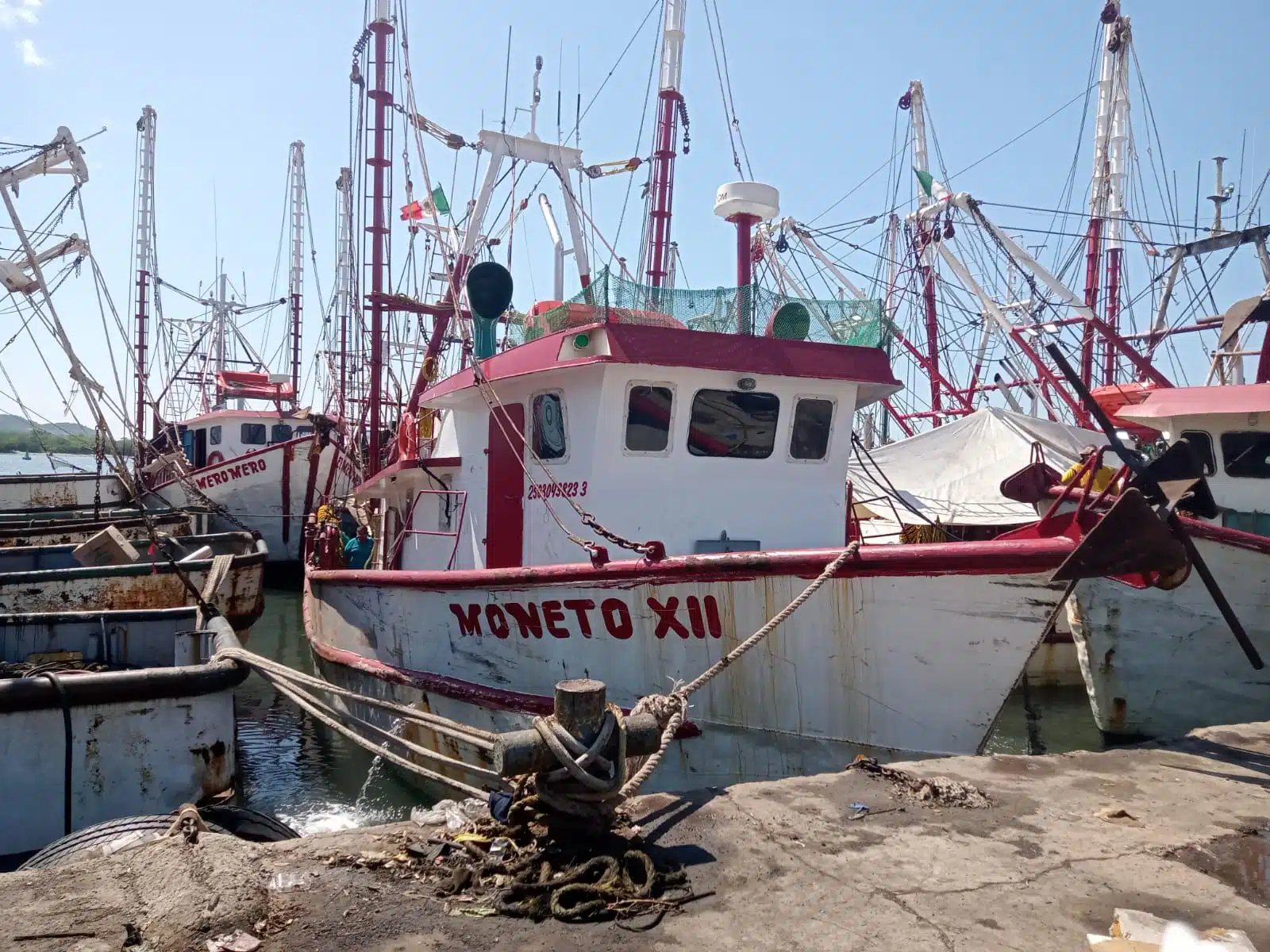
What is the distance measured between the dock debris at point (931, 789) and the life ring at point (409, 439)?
7.18 metres

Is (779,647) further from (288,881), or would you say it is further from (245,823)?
(245,823)

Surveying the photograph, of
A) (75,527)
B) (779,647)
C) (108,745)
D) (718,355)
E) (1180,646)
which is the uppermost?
(718,355)

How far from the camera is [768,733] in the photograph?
565cm

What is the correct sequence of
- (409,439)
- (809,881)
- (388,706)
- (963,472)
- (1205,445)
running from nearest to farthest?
(809,881), (388,706), (409,439), (1205,445), (963,472)

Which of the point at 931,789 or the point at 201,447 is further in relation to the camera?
the point at 201,447

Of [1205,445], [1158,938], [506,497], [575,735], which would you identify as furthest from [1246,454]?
[575,735]

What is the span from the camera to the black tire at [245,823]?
197 inches

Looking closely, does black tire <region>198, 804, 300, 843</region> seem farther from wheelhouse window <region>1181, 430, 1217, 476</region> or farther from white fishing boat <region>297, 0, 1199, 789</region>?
wheelhouse window <region>1181, 430, 1217, 476</region>

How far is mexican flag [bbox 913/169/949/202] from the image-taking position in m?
20.5

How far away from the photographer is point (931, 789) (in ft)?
14.0

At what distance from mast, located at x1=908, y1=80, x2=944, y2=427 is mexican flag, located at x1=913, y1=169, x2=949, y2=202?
92 millimetres

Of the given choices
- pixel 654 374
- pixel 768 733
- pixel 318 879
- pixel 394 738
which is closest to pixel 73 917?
pixel 318 879

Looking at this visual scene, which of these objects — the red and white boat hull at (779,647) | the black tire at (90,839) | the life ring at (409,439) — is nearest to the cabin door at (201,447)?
the life ring at (409,439)

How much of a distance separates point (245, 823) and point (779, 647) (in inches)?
130
